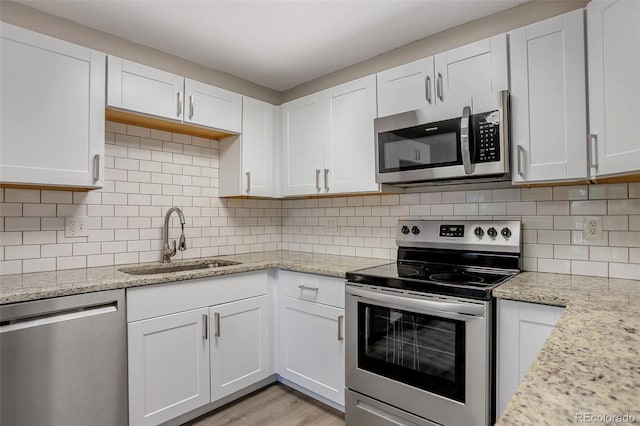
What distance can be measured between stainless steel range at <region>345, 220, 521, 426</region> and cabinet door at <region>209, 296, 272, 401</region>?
0.67 m

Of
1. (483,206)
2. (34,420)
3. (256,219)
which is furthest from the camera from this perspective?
(256,219)

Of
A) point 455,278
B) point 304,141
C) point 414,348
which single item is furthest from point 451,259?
point 304,141

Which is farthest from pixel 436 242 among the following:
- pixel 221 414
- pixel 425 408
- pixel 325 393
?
pixel 221 414

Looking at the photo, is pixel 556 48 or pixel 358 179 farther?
→ pixel 358 179

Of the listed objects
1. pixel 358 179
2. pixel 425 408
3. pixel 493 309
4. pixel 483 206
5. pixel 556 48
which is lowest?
pixel 425 408

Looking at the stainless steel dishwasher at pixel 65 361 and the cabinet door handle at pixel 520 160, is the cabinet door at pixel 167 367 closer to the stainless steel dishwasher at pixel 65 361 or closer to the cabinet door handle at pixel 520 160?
the stainless steel dishwasher at pixel 65 361

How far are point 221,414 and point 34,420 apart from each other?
97 cm

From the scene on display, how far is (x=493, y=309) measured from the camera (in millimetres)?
1565

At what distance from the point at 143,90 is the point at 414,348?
2.13 meters

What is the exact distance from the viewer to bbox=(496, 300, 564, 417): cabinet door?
4.71ft

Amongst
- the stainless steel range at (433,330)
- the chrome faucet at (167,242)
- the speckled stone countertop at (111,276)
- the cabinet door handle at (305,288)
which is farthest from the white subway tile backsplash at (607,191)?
the chrome faucet at (167,242)

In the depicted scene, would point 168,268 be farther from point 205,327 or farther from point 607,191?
point 607,191

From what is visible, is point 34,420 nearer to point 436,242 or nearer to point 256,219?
point 256,219
